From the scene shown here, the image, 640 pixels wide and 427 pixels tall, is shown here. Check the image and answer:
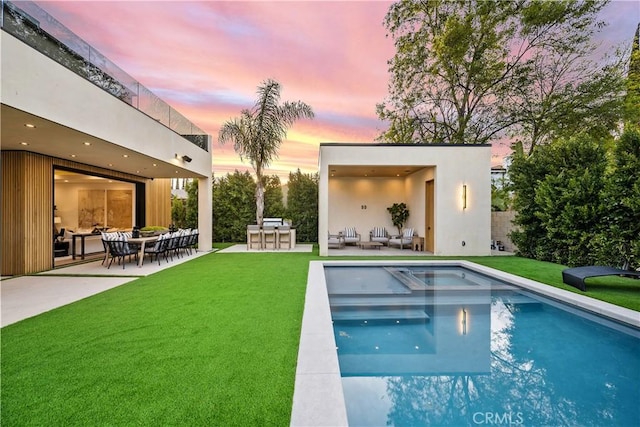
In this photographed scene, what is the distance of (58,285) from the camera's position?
21.5ft

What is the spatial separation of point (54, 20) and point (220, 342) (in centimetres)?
685

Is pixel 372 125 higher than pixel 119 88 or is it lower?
higher

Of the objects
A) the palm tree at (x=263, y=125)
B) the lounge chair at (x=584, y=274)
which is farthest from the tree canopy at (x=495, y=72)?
the lounge chair at (x=584, y=274)

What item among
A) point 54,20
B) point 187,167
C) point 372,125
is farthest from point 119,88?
point 372,125

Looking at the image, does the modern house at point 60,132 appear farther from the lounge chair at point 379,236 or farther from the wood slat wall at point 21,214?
the lounge chair at point 379,236

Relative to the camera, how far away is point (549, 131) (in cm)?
1586

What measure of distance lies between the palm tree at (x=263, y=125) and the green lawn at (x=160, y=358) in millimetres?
8326

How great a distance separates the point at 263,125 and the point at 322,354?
1152cm

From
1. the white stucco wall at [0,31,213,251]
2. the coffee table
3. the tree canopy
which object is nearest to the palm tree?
the white stucco wall at [0,31,213,251]

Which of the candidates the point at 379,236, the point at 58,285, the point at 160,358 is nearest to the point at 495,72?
the point at 379,236

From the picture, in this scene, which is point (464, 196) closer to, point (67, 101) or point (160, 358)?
point (160, 358)

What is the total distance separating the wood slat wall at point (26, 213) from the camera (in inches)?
306

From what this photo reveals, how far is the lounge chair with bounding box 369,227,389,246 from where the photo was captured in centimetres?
1403

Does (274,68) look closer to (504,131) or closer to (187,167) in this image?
(187,167)
